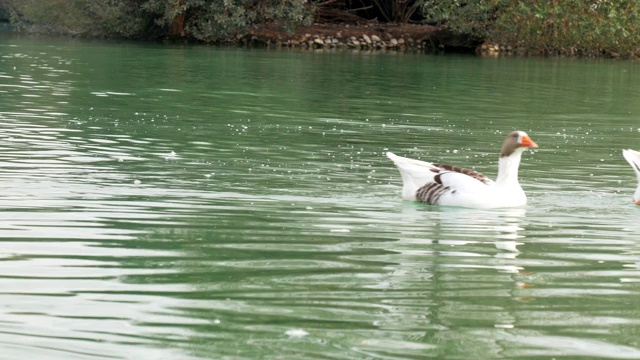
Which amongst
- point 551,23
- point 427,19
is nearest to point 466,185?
point 551,23

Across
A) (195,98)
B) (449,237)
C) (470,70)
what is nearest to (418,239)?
(449,237)

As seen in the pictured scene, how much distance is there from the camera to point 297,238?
32.6 ft

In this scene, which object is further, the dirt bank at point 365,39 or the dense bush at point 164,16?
the dirt bank at point 365,39

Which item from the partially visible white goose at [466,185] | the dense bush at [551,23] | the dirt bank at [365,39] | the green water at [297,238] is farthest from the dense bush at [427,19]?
the partially visible white goose at [466,185]

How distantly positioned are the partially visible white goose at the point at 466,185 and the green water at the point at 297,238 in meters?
0.17

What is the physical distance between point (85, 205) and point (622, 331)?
5392 mm

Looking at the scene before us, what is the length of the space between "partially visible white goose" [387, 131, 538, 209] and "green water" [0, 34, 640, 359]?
168 mm

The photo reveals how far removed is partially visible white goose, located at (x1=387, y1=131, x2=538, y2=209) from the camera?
12016mm

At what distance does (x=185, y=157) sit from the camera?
611 inches

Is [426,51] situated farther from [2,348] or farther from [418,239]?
[2,348]

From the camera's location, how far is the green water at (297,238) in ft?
22.5

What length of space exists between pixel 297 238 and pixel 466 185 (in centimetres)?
257

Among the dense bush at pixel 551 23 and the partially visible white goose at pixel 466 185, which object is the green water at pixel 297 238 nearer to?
the partially visible white goose at pixel 466 185

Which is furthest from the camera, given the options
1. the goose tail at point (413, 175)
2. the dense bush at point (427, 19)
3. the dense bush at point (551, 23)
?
the dense bush at point (427, 19)
